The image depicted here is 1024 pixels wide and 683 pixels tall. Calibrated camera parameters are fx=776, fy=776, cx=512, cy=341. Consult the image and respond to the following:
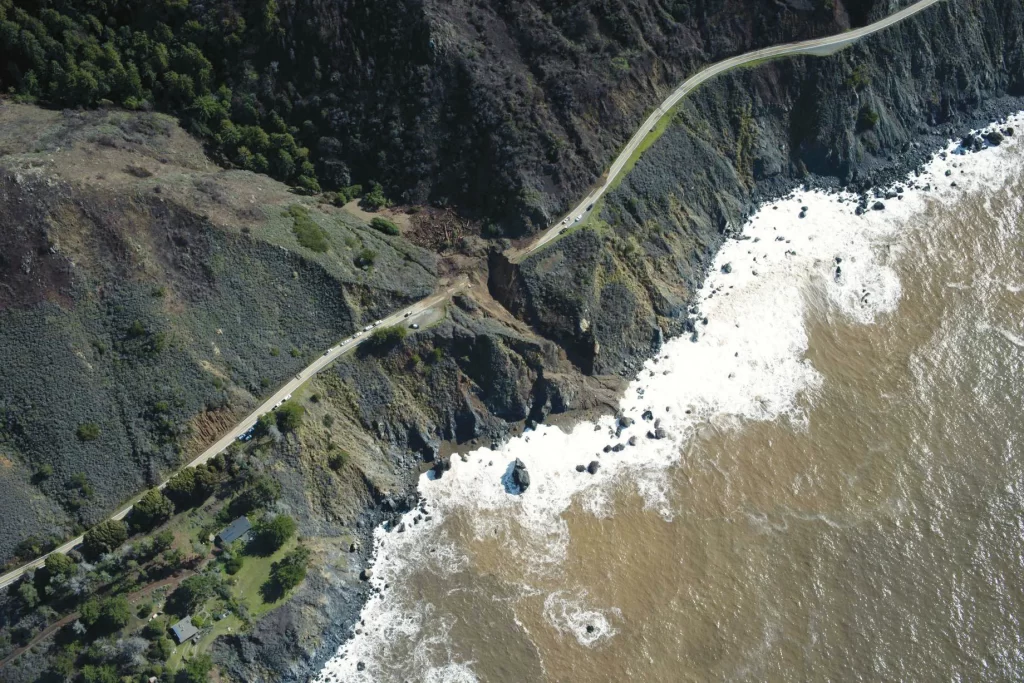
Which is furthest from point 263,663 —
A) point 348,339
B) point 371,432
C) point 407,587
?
point 348,339

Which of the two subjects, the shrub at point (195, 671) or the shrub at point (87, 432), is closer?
the shrub at point (195, 671)

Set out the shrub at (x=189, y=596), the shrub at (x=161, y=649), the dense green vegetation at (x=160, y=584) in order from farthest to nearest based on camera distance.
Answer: the shrub at (x=189, y=596) → the shrub at (x=161, y=649) → the dense green vegetation at (x=160, y=584)

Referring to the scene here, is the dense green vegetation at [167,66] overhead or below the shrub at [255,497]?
overhead

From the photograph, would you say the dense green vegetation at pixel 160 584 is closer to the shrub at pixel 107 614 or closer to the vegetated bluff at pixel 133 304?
the shrub at pixel 107 614

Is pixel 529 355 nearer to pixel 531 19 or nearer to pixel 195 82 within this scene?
pixel 531 19

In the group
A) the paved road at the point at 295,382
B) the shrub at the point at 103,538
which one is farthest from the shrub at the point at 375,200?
the shrub at the point at 103,538
